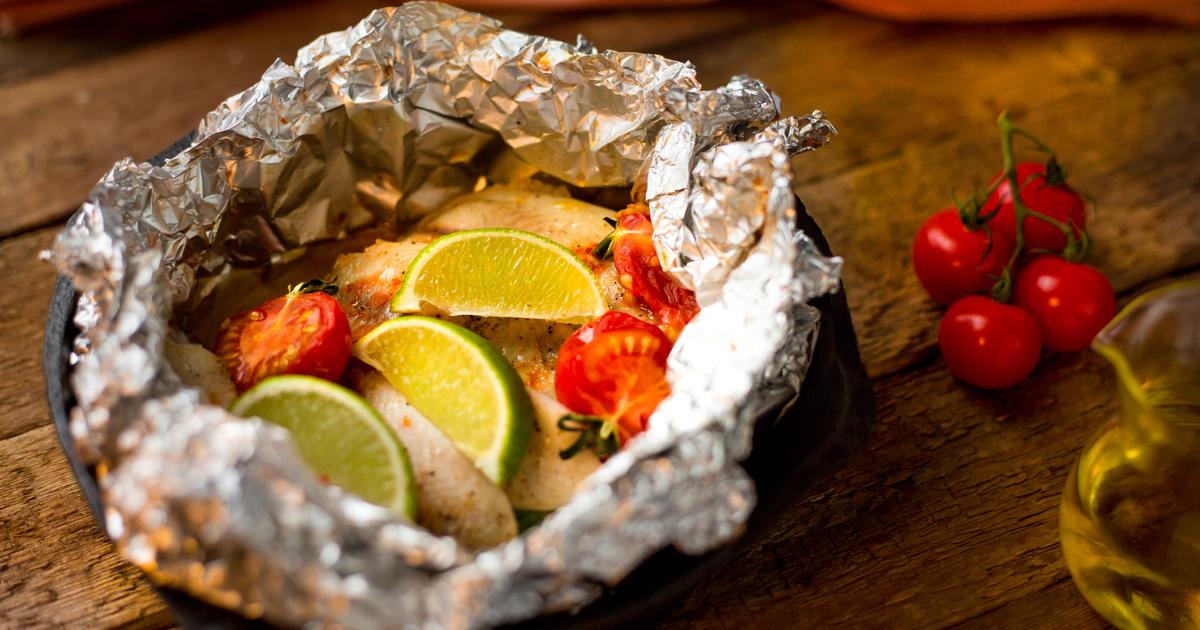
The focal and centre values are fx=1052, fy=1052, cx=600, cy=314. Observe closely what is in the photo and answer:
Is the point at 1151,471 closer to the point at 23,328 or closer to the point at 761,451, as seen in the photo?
the point at 761,451

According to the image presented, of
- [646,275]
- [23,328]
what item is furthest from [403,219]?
[23,328]

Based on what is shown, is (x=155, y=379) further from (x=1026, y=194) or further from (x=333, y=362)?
(x=1026, y=194)

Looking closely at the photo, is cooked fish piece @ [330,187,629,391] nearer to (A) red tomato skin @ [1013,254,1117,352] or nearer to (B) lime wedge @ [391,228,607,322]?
(B) lime wedge @ [391,228,607,322]

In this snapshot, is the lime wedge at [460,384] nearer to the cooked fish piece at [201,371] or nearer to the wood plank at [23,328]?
the cooked fish piece at [201,371]

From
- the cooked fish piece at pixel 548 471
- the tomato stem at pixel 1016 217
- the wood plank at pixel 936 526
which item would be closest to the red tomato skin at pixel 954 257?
the tomato stem at pixel 1016 217

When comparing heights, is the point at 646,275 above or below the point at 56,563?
above
